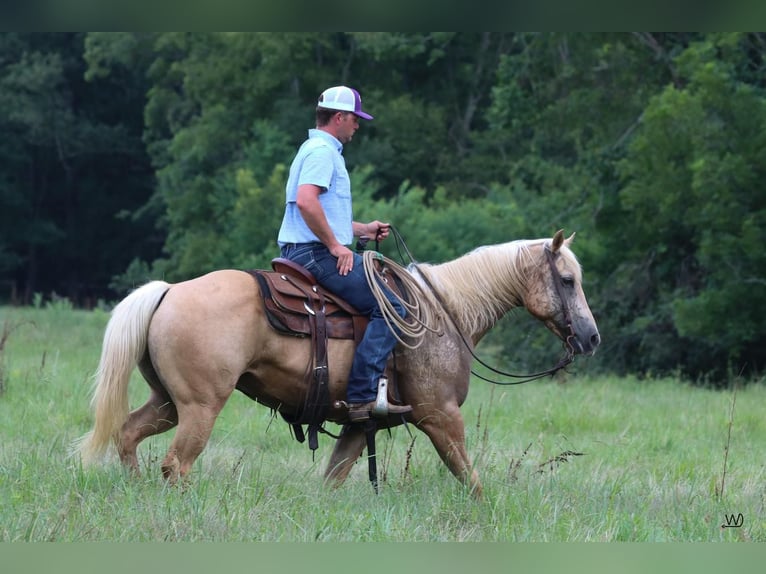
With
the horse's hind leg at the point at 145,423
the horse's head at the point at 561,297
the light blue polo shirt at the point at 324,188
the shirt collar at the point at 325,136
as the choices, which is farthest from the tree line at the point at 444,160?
the horse's hind leg at the point at 145,423

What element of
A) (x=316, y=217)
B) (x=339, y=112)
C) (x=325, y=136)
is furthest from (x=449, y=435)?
(x=339, y=112)

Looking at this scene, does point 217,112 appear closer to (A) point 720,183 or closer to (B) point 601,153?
(B) point 601,153

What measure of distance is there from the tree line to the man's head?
983 centimetres

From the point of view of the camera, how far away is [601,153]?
18609 millimetres

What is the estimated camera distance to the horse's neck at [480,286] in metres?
6.65

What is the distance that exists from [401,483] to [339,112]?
2248mm

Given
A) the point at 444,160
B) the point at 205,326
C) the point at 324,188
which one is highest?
the point at 444,160

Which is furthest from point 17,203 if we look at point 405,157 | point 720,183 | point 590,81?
point 720,183

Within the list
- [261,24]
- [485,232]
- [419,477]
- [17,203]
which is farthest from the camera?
[17,203]

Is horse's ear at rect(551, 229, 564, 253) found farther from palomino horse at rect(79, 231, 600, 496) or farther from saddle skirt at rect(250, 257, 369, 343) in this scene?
saddle skirt at rect(250, 257, 369, 343)

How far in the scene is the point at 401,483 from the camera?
20.9ft

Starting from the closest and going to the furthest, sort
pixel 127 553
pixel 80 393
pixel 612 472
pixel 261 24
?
pixel 261 24, pixel 127 553, pixel 612 472, pixel 80 393

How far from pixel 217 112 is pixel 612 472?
91.5ft

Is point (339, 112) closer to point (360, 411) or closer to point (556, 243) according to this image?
point (556, 243)
